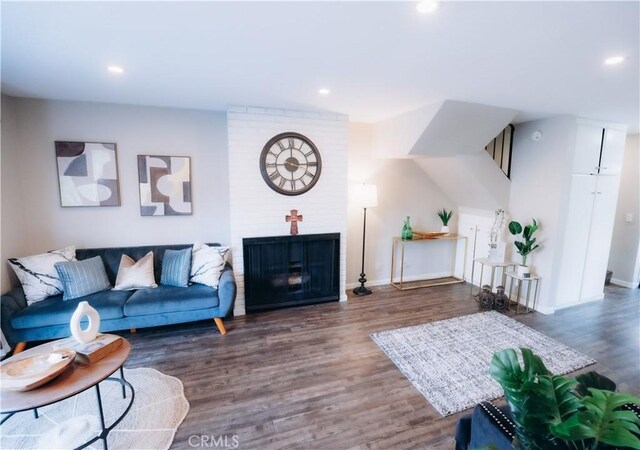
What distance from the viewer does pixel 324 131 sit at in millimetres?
3648

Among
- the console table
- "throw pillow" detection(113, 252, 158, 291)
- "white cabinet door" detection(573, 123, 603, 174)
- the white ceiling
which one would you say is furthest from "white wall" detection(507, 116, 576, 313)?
"throw pillow" detection(113, 252, 158, 291)

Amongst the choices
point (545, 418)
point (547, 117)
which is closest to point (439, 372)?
point (545, 418)

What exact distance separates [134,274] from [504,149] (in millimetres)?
5030

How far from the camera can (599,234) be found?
3.84m

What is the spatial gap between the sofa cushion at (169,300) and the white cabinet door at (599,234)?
474cm

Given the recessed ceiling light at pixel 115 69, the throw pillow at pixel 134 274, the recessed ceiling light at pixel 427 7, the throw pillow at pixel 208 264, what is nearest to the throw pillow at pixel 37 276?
the throw pillow at pixel 134 274

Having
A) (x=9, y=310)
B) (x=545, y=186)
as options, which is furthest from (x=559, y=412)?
(x=9, y=310)

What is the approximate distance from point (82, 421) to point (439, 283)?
4.43 meters

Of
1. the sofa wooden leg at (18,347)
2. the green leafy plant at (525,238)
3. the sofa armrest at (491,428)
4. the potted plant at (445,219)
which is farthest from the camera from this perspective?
the potted plant at (445,219)

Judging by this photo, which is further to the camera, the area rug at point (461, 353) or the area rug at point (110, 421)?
the area rug at point (461, 353)

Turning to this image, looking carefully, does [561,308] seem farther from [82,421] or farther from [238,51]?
[82,421]

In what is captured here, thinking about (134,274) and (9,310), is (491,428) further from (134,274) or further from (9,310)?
(9,310)

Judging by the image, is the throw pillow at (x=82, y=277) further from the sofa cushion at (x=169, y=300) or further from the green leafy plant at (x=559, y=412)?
the green leafy plant at (x=559, y=412)

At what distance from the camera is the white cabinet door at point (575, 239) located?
11.7ft
